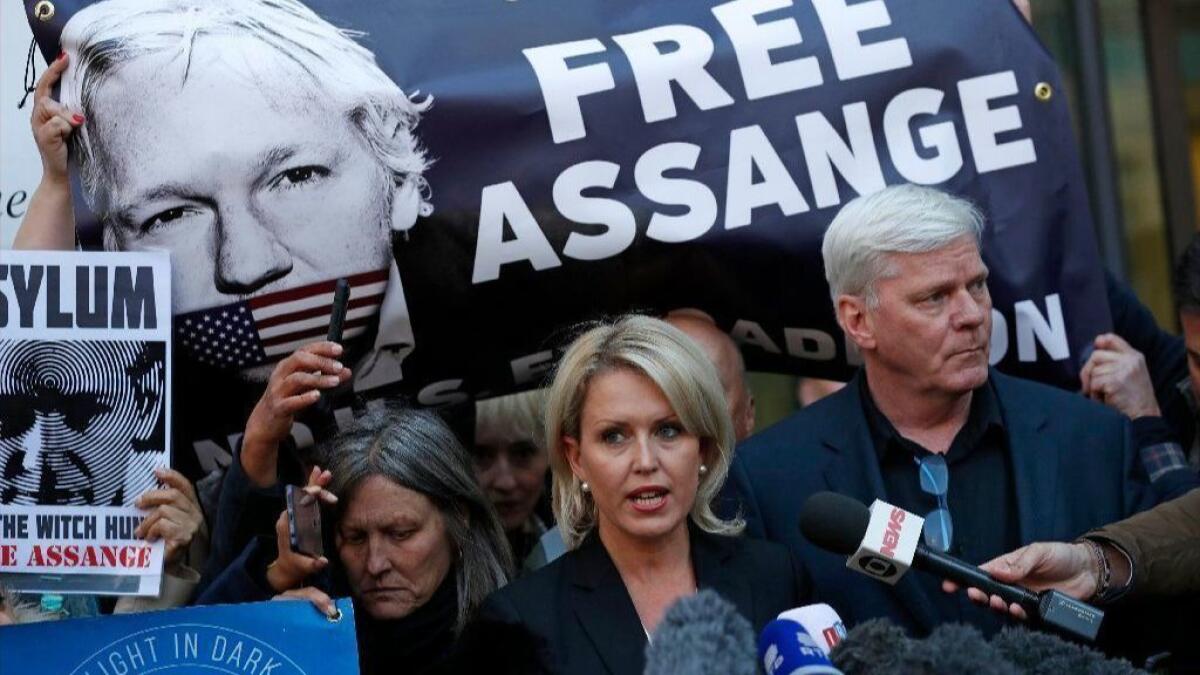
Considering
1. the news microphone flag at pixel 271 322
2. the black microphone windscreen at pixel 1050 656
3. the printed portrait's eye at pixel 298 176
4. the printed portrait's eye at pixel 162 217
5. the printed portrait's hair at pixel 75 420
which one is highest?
the printed portrait's eye at pixel 298 176

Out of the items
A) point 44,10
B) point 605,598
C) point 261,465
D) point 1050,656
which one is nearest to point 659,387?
point 605,598

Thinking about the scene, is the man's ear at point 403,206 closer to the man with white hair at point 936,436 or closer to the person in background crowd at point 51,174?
the person in background crowd at point 51,174

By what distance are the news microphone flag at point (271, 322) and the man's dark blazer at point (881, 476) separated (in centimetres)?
87

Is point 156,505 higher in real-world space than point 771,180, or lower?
lower

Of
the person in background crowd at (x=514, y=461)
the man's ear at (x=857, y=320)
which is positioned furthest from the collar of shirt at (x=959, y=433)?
the person in background crowd at (x=514, y=461)

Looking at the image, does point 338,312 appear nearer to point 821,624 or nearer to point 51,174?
point 51,174

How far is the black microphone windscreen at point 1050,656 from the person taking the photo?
118 inches

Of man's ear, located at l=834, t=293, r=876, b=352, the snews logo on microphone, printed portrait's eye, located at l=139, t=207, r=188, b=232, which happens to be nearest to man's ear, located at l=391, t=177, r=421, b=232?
printed portrait's eye, located at l=139, t=207, r=188, b=232

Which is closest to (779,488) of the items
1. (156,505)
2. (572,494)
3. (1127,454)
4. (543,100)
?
(572,494)

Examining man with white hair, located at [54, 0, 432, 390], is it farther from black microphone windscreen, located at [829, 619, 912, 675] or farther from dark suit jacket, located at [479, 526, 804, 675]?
black microphone windscreen, located at [829, 619, 912, 675]

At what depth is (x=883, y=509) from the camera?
3.40m

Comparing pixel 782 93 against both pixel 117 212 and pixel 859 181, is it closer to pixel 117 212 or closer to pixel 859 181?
pixel 859 181

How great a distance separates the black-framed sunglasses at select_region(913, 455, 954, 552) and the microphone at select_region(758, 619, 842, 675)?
3.47ft

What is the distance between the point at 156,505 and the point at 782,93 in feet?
5.38
